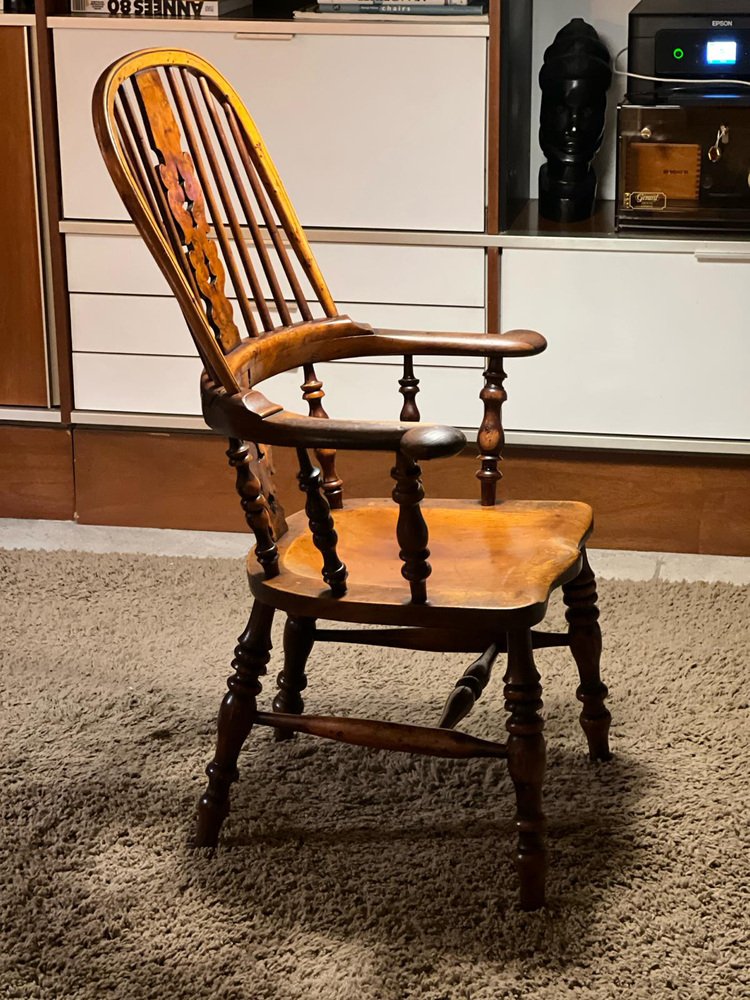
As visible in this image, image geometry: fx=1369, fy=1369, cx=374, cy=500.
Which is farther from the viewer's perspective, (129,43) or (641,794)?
(129,43)

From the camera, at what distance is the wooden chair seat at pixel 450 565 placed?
1.50 metres

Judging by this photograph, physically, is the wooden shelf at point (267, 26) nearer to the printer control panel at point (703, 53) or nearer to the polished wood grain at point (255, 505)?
the printer control panel at point (703, 53)

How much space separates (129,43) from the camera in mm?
2531

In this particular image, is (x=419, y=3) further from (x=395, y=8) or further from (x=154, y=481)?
(x=154, y=481)

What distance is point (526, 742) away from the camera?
152 cm

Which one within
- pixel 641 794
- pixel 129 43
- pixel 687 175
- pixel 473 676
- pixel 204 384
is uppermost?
pixel 129 43

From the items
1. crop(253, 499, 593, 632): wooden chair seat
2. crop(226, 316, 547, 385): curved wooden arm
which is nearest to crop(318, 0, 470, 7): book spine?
crop(226, 316, 547, 385): curved wooden arm

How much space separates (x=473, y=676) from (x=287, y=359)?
18.7 inches

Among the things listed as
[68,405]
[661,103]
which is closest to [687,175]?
[661,103]

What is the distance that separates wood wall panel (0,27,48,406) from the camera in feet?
8.52

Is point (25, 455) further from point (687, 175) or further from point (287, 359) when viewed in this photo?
point (687, 175)

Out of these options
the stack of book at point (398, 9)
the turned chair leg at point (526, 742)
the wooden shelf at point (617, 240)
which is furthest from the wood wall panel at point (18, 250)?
the turned chair leg at point (526, 742)

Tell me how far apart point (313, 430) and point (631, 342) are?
1238 millimetres

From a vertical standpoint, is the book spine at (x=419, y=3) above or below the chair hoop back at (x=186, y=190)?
above
